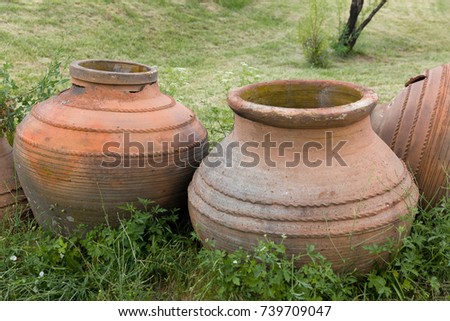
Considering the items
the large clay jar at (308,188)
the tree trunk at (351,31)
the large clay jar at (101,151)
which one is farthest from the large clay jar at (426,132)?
the tree trunk at (351,31)

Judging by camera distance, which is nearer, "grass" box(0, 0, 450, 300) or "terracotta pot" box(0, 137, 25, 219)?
"grass" box(0, 0, 450, 300)

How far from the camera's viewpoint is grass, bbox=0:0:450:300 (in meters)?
2.45

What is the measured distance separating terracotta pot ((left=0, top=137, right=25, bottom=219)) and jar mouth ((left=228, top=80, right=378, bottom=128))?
157cm

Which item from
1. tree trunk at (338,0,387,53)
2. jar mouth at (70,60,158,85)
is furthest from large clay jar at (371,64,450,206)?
tree trunk at (338,0,387,53)

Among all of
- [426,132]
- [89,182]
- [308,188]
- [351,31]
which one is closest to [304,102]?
[426,132]

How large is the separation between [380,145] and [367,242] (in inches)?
20.6

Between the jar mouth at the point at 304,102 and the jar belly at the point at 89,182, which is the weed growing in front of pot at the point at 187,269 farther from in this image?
the jar mouth at the point at 304,102

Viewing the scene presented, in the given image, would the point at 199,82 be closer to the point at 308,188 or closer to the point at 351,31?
the point at 351,31

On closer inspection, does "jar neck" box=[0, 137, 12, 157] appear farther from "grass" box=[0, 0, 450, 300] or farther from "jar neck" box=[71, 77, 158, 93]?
"jar neck" box=[71, 77, 158, 93]

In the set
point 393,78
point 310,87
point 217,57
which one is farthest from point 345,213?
point 217,57

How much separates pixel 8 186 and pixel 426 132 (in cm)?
A: 252

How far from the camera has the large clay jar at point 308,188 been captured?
A: 2.31 metres

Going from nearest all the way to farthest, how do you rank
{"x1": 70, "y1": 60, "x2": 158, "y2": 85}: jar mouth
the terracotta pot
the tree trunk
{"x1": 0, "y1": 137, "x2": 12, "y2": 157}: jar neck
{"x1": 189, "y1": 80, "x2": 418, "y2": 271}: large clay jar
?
{"x1": 189, "y1": 80, "x2": 418, "y2": 271}: large clay jar, {"x1": 70, "y1": 60, "x2": 158, "y2": 85}: jar mouth, the terracotta pot, {"x1": 0, "y1": 137, "x2": 12, "y2": 157}: jar neck, the tree trunk

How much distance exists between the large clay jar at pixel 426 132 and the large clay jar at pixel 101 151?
120 centimetres
